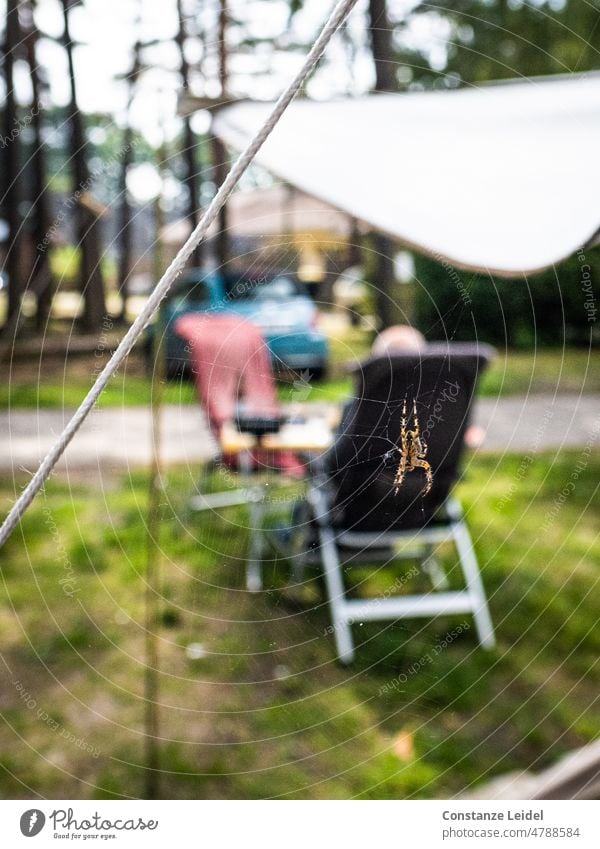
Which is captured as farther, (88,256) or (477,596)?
(88,256)

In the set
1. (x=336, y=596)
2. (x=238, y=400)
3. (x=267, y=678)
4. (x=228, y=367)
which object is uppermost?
(x=228, y=367)

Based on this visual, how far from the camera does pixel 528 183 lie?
3.47 ft

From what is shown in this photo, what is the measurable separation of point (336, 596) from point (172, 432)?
2406 mm

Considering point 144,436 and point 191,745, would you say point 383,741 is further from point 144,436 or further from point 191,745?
point 144,436

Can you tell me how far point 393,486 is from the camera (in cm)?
116

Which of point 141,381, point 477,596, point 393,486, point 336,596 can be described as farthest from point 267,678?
point 141,381

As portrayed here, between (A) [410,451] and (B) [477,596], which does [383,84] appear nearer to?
(B) [477,596]

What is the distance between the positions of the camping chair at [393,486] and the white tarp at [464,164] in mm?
221

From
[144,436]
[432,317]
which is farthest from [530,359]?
[144,436]

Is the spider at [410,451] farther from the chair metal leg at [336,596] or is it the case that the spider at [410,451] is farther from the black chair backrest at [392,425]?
the chair metal leg at [336,596]

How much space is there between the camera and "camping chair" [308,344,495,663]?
113 cm
